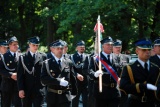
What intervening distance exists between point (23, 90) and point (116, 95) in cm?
214

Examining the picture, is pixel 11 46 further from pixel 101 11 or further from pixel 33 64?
pixel 101 11

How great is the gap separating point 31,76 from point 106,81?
1.82 meters

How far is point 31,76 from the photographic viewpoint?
9.88 metres

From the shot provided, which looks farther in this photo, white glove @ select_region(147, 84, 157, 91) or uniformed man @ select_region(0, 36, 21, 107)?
uniformed man @ select_region(0, 36, 21, 107)

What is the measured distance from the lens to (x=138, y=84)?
20.2 feet

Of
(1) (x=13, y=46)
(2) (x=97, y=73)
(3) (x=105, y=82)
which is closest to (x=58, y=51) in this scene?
(2) (x=97, y=73)

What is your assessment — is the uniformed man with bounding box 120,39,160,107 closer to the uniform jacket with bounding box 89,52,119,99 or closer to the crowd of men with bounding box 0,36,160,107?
the crowd of men with bounding box 0,36,160,107

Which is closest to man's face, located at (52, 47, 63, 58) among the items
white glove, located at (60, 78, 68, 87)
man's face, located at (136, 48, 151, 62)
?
white glove, located at (60, 78, 68, 87)

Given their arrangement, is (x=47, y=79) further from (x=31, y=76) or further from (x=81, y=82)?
(x=81, y=82)

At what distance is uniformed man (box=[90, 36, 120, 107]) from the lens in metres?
9.20

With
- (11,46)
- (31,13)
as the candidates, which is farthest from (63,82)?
A: (31,13)

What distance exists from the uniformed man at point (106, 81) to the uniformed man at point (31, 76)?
4.67 ft

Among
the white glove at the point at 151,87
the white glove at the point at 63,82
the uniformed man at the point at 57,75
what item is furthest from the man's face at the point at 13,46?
the white glove at the point at 151,87

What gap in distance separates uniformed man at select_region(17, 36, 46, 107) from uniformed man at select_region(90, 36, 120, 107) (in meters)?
1.42
